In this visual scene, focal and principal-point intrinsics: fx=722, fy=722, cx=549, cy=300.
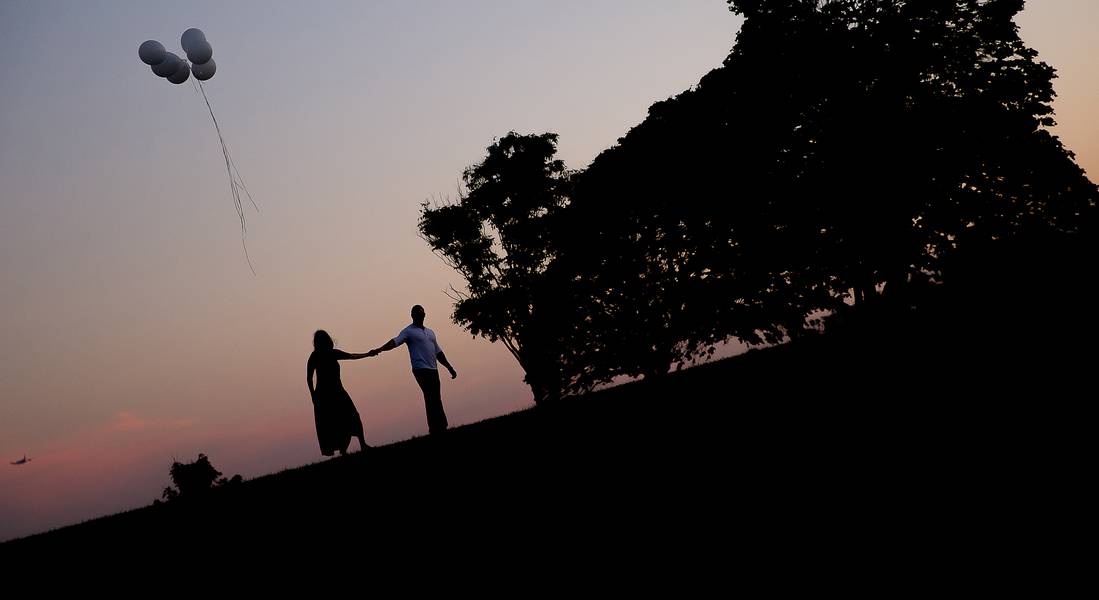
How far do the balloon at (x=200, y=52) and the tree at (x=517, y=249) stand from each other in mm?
20640

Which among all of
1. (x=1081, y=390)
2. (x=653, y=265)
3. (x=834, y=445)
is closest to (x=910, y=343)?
(x=1081, y=390)

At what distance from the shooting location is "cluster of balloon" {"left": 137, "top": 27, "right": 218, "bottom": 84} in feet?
46.5

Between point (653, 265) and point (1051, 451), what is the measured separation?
26.8 m

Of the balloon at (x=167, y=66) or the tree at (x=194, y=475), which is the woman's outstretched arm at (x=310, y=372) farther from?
the tree at (x=194, y=475)

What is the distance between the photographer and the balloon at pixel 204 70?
14641 millimetres

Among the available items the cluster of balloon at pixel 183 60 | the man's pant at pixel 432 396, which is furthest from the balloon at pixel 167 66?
the man's pant at pixel 432 396

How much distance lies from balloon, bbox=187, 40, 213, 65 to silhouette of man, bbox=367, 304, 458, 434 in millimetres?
6653

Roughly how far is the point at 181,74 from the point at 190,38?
87 cm

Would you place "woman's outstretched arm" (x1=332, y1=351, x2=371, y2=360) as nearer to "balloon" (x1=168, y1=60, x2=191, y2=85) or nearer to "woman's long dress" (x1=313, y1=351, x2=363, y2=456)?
"woman's long dress" (x1=313, y1=351, x2=363, y2=456)

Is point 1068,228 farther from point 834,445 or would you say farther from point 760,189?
point 834,445

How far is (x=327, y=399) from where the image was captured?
1356cm

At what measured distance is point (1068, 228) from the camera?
21.2m

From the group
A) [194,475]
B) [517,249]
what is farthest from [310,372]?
[194,475]

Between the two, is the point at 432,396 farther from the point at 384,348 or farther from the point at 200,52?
the point at 200,52
